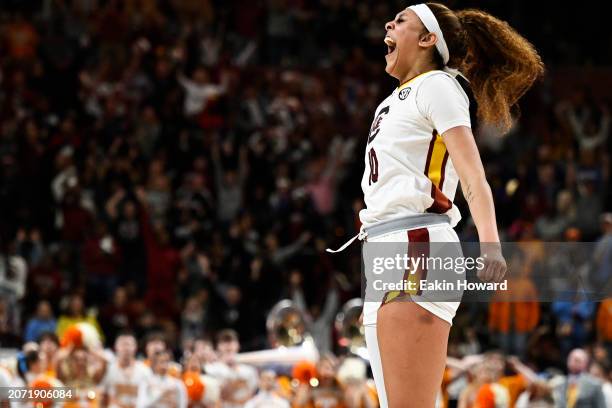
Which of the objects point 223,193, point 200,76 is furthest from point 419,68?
point 200,76

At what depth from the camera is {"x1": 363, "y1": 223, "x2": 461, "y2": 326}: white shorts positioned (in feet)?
11.9

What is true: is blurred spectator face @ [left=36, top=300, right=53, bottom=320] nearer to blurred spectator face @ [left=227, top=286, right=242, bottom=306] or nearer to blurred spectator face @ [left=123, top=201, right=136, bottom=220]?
blurred spectator face @ [left=123, top=201, right=136, bottom=220]

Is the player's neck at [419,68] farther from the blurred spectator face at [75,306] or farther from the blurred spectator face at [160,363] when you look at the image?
the blurred spectator face at [75,306]

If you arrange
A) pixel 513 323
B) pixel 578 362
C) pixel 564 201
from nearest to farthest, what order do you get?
1. pixel 578 362
2. pixel 513 323
3. pixel 564 201

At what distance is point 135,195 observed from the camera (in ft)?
42.8

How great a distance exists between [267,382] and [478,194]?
6.57m

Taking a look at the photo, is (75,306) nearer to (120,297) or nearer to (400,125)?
(120,297)

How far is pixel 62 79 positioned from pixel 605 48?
808 centimetres

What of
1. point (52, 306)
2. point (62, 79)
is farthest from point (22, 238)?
point (62, 79)

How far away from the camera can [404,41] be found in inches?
153

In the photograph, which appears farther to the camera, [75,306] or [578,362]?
[75,306]

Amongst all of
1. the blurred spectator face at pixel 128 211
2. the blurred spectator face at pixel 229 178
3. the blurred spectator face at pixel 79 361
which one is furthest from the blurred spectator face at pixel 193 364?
the blurred spectator face at pixel 229 178

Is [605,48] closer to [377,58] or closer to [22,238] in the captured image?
[377,58]

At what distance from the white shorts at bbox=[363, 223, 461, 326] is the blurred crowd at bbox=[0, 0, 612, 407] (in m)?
5.95
